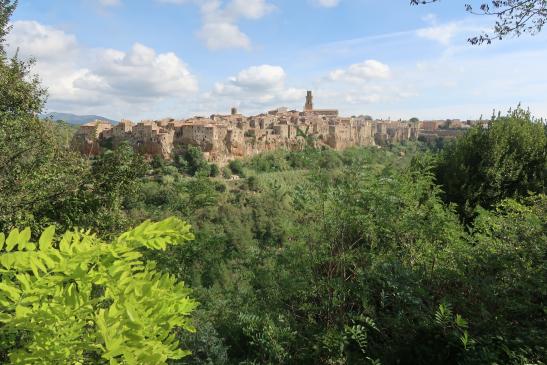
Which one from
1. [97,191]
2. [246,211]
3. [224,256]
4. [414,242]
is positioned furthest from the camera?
[246,211]

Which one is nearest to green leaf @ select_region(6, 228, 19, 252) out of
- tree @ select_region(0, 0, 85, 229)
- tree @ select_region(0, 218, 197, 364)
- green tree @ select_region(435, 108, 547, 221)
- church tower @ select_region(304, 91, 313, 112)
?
tree @ select_region(0, 218, 197, 364)

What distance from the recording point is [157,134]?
4909 centimetres

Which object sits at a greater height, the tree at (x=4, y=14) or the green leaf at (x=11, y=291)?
the tree at (x=4, y=14)

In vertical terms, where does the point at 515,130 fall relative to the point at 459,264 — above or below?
above

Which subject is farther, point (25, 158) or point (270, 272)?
point (25, 158)

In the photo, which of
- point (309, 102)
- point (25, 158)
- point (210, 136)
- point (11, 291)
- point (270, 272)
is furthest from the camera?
point (309, 102)

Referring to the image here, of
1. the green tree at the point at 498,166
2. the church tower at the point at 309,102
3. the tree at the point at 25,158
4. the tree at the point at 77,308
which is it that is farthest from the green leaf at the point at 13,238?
the church tower at the point at 309,102

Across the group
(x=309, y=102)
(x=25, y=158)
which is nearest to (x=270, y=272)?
(x=25, y=158)

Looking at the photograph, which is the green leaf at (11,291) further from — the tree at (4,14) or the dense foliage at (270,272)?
the tree at (4,14)

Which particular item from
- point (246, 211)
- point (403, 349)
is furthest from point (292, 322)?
point (246, 211)

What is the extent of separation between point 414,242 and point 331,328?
172cm

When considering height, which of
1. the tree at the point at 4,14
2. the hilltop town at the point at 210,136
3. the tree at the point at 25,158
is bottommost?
the hilltop town at the point at 210,136

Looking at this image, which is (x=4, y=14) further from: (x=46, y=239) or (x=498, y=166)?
(x=498, y=166)

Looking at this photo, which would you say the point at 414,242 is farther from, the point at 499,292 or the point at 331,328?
the point at 331,328
